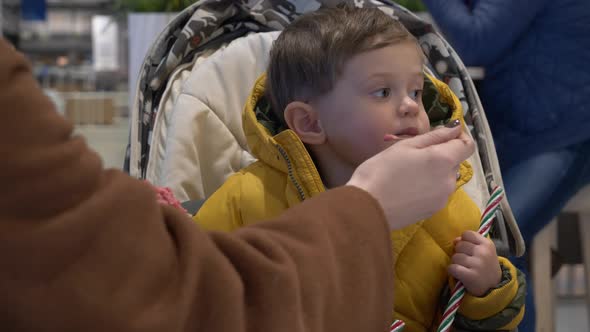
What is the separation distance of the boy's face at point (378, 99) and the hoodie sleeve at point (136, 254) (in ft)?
1.40

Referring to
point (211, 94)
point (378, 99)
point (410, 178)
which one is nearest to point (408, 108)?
point (378, 99)

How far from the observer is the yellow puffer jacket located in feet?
3.05

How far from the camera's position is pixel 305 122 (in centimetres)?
106

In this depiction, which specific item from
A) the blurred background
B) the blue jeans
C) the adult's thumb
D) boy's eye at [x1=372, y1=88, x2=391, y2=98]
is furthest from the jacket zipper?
the blurred background

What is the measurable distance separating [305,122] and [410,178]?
0.44 meters

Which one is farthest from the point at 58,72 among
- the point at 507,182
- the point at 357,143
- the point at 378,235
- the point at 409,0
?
the point at 378,235

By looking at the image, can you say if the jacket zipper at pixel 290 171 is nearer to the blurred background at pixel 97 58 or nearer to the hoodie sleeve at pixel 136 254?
the hoodie sleeve at pixel 136 254

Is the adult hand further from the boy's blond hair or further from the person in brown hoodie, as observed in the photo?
the boy's blond hair

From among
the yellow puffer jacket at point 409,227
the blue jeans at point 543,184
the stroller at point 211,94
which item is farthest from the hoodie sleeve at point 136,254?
the blue jeans at point 543,184

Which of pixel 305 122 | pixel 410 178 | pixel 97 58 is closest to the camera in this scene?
pixel 410 178

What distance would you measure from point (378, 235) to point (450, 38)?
1333 millimetres

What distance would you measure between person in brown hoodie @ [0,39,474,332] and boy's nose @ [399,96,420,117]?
0.37 m

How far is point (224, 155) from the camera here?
1.25 meters

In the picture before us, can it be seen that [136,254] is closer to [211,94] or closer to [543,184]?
[211,94]
